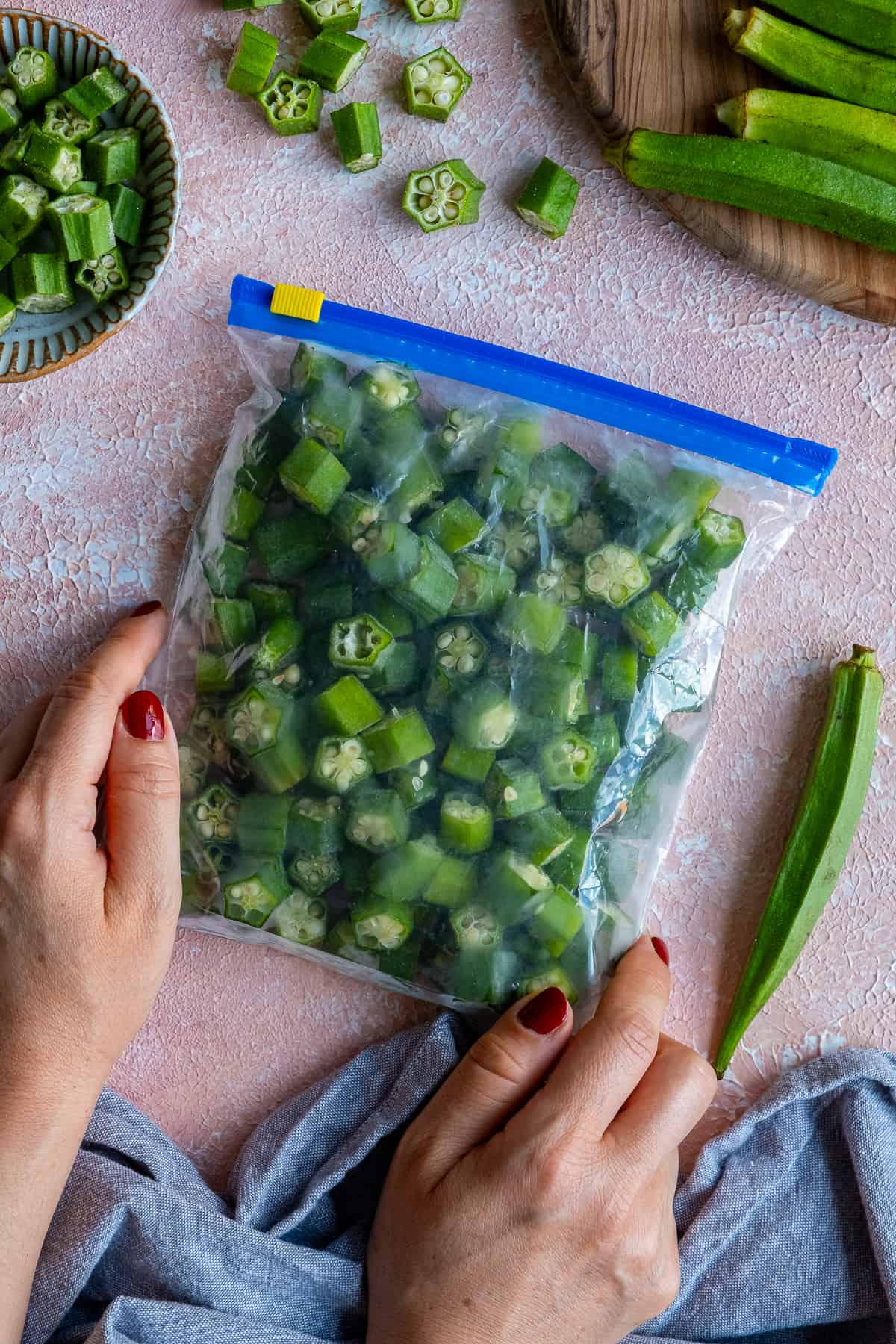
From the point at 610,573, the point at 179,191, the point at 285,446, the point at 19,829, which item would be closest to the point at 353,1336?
the point at 19,829

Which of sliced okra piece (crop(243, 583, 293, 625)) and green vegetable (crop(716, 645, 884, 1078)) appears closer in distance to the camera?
sliced okra piece (crop(243, 583, 293, 625))

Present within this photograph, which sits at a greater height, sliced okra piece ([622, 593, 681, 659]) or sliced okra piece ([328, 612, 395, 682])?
sliced okra piece ([622, 593, 681, 659])

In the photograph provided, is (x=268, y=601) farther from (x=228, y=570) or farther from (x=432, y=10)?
(x=432, y=10)

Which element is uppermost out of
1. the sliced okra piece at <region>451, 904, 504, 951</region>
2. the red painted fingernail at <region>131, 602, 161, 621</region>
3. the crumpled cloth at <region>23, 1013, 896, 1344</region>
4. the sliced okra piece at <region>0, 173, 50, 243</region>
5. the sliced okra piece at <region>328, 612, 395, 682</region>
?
the sliced okra piece at <region>0, 173, 50, 243</region>

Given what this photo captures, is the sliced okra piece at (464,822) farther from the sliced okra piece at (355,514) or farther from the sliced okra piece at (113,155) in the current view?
the sliced okra piece at (113,155)

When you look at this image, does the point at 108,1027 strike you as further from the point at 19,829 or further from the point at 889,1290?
the point at 889,1290

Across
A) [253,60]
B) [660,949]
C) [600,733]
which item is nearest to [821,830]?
[660,949]

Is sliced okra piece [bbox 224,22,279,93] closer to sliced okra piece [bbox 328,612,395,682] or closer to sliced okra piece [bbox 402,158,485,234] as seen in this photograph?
sliced okra piece [bbox 402,158,485,234]

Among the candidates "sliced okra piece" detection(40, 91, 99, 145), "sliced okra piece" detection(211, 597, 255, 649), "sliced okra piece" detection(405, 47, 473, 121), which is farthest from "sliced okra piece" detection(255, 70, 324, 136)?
"sliced okra piece" detection(211, 597, 255, 649)
